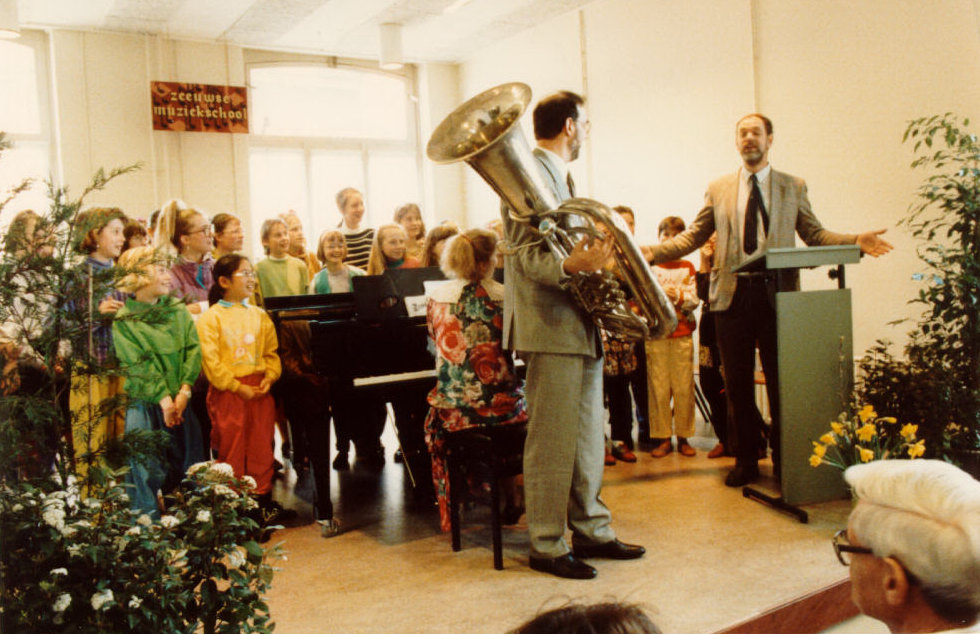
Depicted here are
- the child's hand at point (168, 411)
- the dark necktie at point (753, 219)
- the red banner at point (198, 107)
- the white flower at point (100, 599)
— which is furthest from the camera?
the red banner at point (198, 107)

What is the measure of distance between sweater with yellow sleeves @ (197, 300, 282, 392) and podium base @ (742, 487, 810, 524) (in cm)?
214

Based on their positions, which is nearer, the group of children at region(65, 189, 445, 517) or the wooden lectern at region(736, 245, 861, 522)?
the group of children at region(65, 189, 445, 517)

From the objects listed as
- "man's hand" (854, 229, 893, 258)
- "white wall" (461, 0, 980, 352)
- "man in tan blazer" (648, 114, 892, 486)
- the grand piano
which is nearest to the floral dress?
the grand piano

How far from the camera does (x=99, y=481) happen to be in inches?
71.3

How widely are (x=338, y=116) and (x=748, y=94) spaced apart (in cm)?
471

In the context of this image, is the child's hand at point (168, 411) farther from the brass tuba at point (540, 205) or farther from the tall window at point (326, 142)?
the tall window at point (326, 142)

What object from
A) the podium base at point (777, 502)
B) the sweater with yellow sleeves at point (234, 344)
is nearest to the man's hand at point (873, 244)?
the podium base at point (777, 502)

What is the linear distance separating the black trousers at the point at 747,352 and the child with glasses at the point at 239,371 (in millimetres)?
2045

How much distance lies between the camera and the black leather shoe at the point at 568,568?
2.80 metres

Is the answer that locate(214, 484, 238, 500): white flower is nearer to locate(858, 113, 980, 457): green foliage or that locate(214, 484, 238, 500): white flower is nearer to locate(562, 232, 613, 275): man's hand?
locate(562, 232, 613, 275): man's hand

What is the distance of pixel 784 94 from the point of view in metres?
5.32

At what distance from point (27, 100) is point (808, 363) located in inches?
270

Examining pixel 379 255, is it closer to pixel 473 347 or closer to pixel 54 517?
pixel 473 347

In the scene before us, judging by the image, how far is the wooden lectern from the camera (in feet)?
11.0
